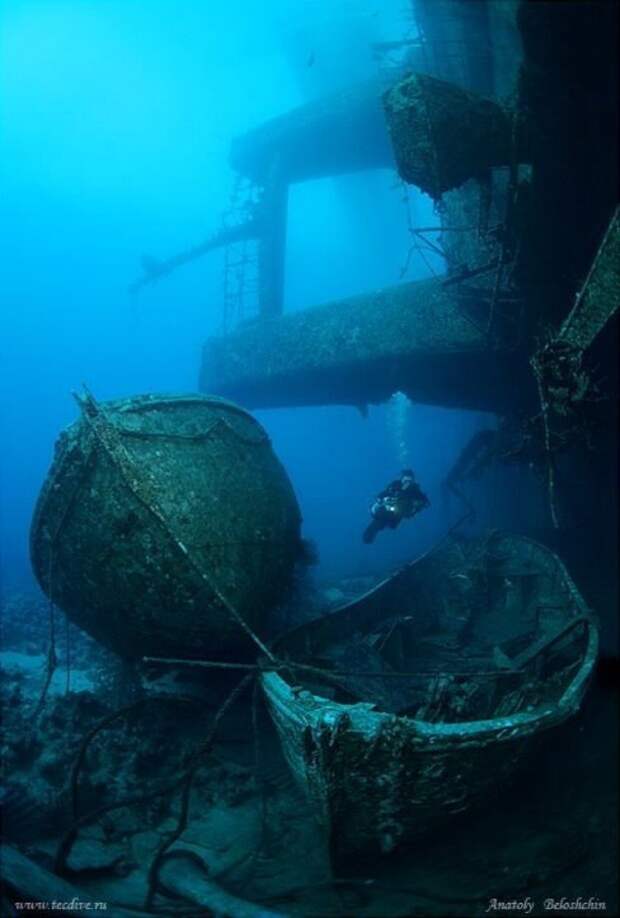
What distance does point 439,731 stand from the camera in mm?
3670

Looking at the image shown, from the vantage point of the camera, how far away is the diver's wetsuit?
29.6 ft

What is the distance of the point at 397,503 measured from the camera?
29.8 feet

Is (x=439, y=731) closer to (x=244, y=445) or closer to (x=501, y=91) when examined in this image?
(x=244, y=445)

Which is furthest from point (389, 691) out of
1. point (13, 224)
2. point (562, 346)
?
point (13, 224)

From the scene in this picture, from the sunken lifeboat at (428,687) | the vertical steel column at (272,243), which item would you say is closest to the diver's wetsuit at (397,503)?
the sunken lifeboat at (428,687)

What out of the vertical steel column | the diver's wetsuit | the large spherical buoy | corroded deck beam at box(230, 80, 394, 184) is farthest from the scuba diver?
corroded deck beam at box(230, 80, 394, 184)

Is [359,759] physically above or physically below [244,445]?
below

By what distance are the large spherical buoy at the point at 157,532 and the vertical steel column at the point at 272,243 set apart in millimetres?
7274

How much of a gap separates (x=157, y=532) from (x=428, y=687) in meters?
3.06

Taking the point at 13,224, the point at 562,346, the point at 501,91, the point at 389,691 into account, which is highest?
the point at 13,224

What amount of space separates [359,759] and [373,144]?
1376cm

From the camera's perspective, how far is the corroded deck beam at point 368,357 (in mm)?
8602

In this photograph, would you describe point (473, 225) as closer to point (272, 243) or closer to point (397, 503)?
point (397, 503)

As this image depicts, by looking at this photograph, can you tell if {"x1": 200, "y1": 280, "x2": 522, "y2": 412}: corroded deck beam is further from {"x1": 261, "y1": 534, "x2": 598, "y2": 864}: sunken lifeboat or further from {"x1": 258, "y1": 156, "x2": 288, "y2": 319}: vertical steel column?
{"x1": 261, "y1": 534, "x2": 598, "y2": 864}: sunken lifeboat
